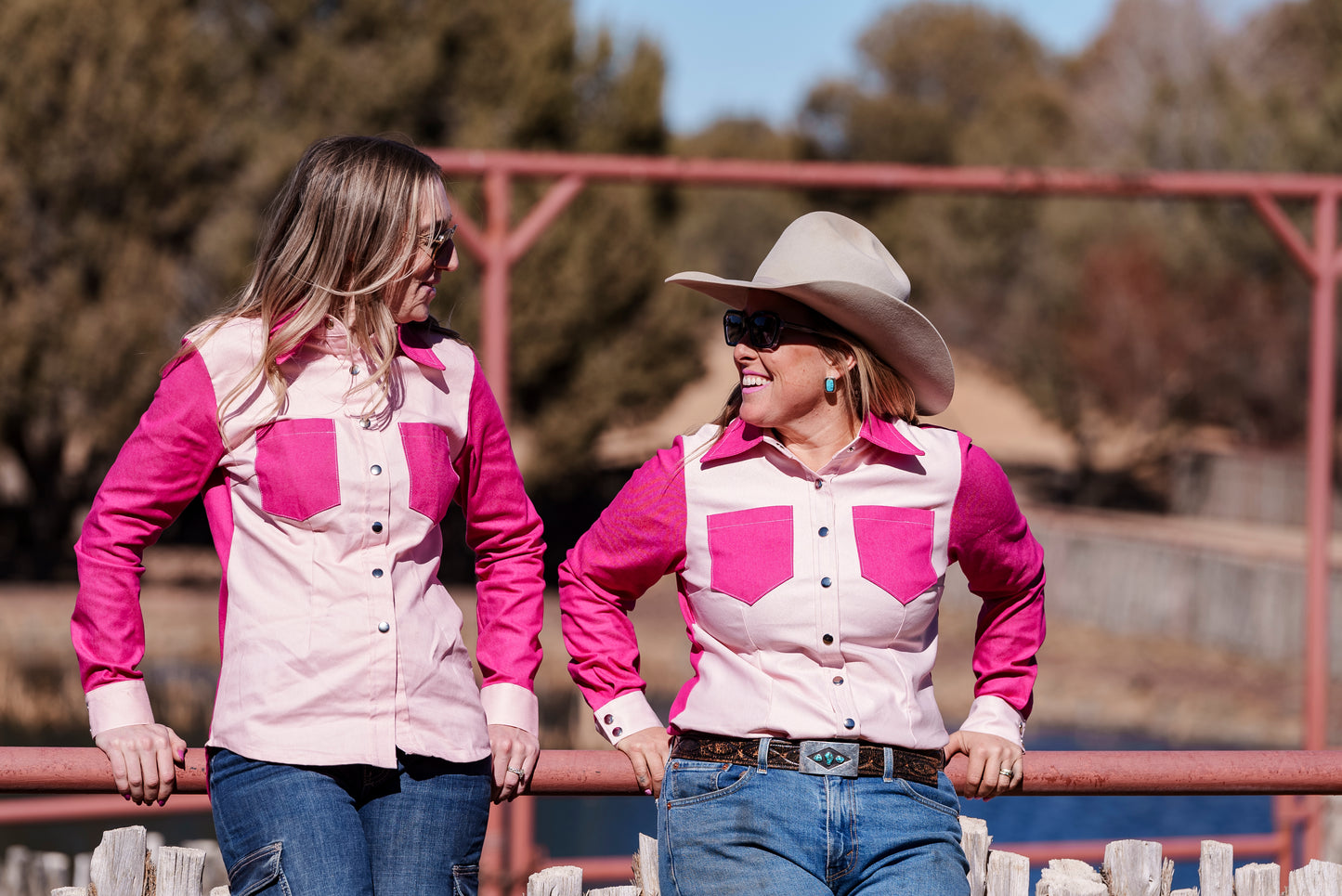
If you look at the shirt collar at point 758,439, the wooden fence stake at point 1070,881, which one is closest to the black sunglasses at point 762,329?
the shirt collar at point 758,439

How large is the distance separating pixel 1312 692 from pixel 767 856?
12.6 ft

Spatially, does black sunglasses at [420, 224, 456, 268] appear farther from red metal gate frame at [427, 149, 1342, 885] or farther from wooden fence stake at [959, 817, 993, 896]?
red metal gate frame at [427, 149, 1342, 885]

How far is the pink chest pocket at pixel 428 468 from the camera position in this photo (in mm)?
1832

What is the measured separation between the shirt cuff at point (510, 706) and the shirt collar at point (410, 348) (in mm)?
410

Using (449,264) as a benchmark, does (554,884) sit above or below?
below

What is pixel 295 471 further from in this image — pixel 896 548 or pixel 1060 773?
pixel 1060 773

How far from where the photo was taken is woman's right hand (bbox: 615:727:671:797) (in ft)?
6.22

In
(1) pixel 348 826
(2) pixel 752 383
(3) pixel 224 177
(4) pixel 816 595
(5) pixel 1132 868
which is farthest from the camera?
(3) pixel 224 177

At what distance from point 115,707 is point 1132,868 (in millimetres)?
1351

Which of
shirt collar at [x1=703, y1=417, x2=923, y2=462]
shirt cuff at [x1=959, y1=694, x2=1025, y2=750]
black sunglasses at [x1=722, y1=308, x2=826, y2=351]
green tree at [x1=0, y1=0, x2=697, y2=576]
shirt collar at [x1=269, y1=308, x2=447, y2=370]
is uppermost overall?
green tree at [x1=0, y1=0, x2=697, y2=576]

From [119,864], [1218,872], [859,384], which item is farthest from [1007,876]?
[119,864]

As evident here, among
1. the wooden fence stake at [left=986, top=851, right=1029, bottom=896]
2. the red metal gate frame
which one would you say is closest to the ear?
the wooden fence stake at [left=986, top=851, right=1029, bottom=896]

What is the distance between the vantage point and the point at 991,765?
1928mm

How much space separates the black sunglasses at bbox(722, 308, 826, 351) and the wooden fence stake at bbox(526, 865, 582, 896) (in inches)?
28.7
